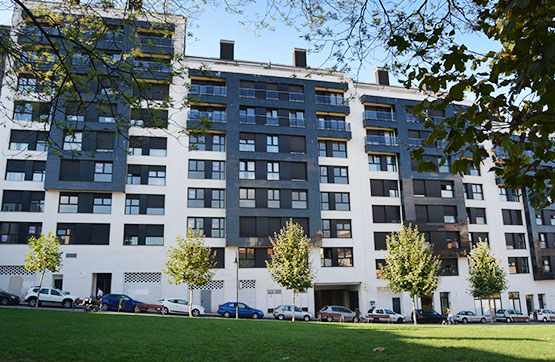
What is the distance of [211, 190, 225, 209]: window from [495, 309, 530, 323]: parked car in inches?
1206

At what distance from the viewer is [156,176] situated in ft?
137

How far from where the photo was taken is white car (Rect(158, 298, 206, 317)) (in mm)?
35969

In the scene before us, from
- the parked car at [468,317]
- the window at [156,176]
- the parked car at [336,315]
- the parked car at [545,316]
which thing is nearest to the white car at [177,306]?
the parked car at [336,315]

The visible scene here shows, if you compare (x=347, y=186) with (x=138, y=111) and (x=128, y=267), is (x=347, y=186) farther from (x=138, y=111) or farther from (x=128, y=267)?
(x=138, y=111)

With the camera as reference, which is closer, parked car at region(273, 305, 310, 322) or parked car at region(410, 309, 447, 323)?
parked car at region(273, 305, 310, 322)

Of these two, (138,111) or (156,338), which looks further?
(156,338)

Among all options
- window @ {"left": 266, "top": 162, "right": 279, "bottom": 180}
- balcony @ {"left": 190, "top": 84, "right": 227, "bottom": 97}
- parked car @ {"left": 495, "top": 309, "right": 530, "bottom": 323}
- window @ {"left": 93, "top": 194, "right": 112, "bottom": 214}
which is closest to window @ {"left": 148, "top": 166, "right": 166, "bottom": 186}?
window @ {"left": 93, "top": 194, "right": 112, "bottom": 214}

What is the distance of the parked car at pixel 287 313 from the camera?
123 feet

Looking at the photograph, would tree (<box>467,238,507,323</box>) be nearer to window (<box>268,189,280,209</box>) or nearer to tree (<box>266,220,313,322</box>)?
tree (<box>266,220,313,322</box>)

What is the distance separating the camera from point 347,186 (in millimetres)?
46344

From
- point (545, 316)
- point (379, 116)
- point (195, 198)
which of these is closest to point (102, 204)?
point (195, 198)

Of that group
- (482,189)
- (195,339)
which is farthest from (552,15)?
(482,189)

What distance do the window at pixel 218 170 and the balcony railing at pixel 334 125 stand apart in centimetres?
1145

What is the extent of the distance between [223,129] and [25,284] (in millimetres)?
22514
